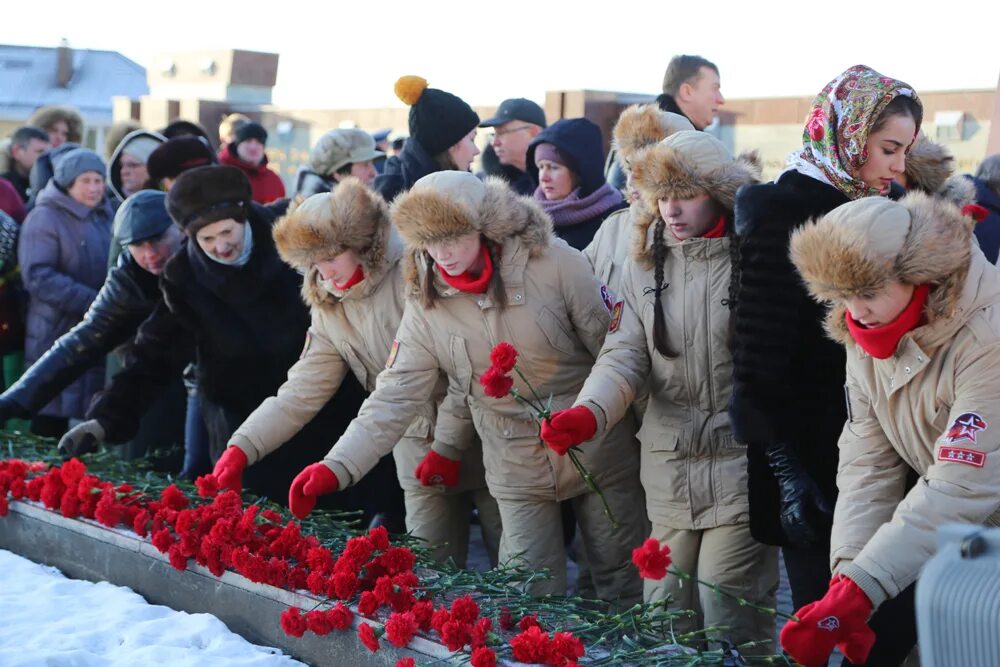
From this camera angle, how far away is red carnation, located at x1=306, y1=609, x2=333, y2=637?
160 inches

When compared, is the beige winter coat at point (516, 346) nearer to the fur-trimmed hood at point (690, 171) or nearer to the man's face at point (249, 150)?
the fur-trimmed hood at point (690, 171)

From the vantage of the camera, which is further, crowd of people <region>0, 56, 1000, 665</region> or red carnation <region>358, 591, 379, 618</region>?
red carnation <region>358, 591, 379, 618</region>

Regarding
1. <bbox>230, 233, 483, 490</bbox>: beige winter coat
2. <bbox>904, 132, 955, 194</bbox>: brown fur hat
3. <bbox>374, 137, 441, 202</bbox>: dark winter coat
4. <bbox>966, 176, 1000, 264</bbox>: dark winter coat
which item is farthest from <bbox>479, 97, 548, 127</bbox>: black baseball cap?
<bbox>904, 132, 955, 194</bbox>: brown fur hat

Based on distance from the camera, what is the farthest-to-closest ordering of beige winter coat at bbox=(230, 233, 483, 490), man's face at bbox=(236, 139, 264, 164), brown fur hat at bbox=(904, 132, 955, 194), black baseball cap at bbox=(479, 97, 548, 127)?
man's face at bbox=(236, 139, 264, 164), black baseball cap at bbox=(479, 97, 548, 127), beige winter coat at bbox=(230, 233, 483, 490), brown fur hat at bbox=(904, 132, 955, 194)

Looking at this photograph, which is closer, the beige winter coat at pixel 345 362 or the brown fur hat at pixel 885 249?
the brown fur hat at pixel 885 249

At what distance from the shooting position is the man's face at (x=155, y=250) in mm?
6008

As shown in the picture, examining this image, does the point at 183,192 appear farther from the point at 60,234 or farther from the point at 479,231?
the point at 60,234

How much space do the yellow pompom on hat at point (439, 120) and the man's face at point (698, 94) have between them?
38.4 inches

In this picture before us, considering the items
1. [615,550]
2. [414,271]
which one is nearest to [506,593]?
[615,550]

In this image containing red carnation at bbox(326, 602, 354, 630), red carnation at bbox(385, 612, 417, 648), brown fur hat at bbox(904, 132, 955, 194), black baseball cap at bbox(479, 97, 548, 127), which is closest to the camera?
red carnation at bbox(385, 612, 417, 648)

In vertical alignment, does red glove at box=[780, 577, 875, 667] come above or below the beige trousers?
above

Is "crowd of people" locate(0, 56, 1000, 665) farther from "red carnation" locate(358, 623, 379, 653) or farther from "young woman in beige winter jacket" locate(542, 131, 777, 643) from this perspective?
"red carnation" locate(358, 623, 379, 653)

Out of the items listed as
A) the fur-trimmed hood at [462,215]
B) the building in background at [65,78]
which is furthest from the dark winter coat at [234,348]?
the building in background at [65,78]

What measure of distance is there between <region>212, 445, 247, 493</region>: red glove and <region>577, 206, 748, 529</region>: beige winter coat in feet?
4.83
